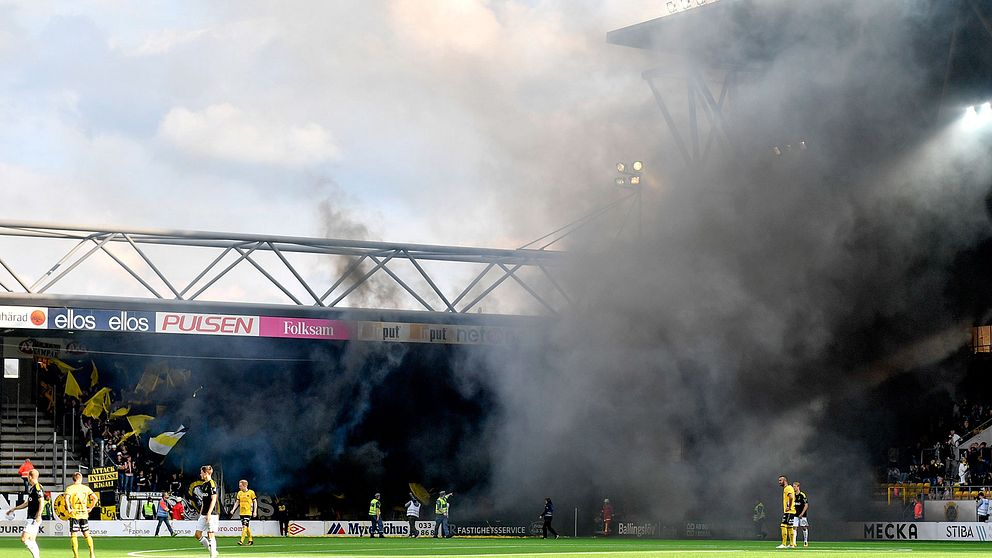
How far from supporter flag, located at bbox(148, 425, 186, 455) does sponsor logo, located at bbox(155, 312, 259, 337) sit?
578 centimetres

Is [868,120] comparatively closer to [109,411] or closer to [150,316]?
[150,316]

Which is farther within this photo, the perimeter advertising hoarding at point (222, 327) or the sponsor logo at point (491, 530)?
the sponsor logo at point (491, 530)

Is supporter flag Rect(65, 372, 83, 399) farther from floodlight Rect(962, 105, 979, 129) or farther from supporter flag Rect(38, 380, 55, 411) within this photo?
floodlight Rect(962, 105, 979, 129)

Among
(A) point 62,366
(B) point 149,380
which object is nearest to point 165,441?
(B) point 149,380

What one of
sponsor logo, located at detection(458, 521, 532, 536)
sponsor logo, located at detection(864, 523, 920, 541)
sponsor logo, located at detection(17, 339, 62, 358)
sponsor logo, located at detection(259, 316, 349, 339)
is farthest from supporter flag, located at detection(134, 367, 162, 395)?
sponsor logo, located at detection(864, 523, 920, 541)

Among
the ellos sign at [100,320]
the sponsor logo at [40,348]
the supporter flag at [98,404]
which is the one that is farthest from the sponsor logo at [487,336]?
the sponsor logo at [40,348]

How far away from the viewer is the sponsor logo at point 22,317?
4125cm

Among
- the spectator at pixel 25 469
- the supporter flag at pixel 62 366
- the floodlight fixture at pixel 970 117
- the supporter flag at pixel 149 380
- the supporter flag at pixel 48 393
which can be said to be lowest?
the spectator at pixel 25 469

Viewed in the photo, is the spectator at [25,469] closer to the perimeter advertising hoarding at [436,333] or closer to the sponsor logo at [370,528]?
the sponsor logo at [370,528]

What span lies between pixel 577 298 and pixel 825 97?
35.9ft

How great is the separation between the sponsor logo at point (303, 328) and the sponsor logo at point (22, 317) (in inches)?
282

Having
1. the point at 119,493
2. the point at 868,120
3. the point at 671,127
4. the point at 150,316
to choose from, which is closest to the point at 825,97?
the point at 868,120

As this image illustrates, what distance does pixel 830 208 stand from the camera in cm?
4572

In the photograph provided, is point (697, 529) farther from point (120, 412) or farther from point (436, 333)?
point (120, 412)
